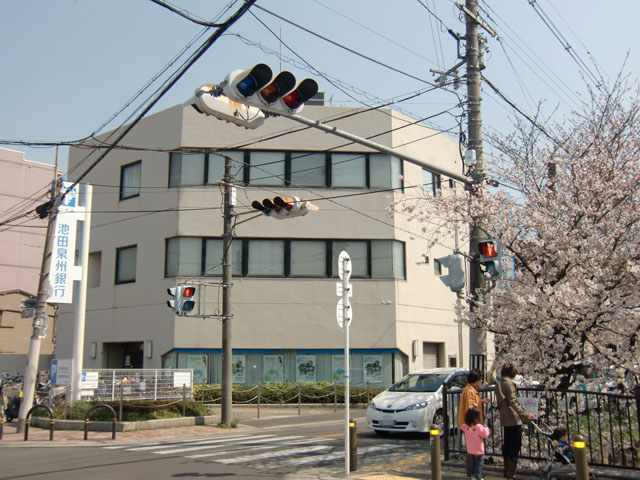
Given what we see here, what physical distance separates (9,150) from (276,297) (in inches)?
1400

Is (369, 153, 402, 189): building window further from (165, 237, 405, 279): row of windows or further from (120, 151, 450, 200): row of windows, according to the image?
(165, 237, 405, 279): row of windows

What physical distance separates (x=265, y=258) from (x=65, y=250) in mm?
9397

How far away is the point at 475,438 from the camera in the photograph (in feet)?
27.0

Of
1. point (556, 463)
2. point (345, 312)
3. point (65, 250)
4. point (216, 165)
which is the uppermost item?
point (216, 165)

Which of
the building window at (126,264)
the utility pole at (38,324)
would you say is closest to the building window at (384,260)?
the building window at (126,264)

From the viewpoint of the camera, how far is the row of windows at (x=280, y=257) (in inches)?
1029

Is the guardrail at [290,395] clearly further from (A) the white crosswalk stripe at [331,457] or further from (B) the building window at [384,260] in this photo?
(A) the white crosswalk stripe at [331,457]

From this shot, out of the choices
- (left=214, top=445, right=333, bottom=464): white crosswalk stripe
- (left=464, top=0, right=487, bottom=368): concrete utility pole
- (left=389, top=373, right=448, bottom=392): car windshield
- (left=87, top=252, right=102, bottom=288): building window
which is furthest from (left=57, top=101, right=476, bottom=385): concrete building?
(left=214, top=445, right=333, bottom=464): white crosswalk stripe

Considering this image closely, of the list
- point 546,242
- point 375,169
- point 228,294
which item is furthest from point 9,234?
point 546,242

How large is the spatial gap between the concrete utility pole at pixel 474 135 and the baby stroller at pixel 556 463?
2.50 meters

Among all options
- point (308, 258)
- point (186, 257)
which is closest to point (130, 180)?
point (186, 257)

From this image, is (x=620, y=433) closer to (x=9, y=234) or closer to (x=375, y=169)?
(x=375, y=169)

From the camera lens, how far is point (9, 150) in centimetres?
5081

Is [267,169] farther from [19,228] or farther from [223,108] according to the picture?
[19,228]
